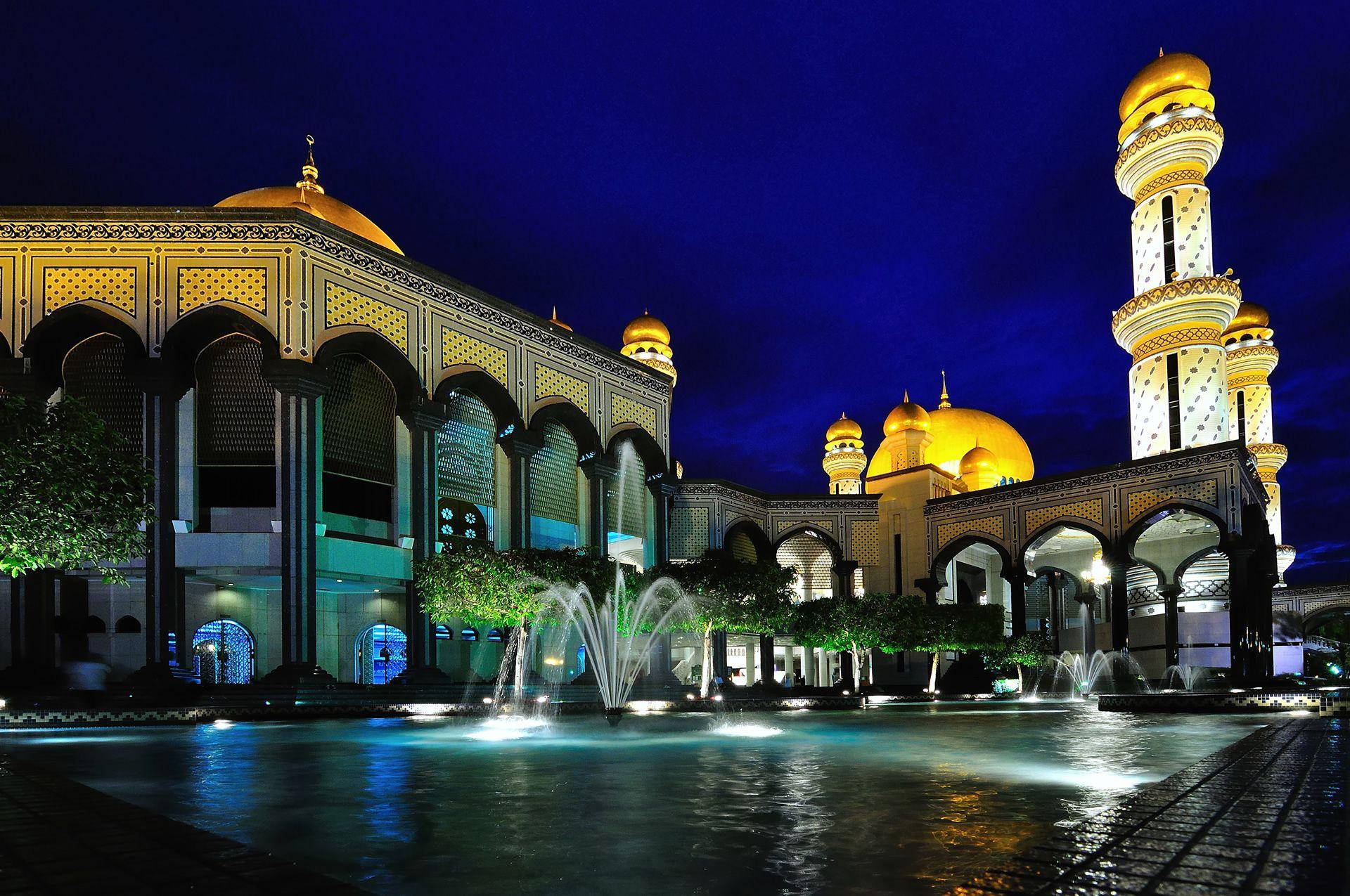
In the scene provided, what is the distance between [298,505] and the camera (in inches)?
813

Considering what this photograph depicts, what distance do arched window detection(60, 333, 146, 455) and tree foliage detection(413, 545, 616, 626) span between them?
6702 mm

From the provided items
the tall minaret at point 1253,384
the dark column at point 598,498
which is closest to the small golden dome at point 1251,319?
the tall minaret at point 1253,384

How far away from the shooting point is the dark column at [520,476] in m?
25.9

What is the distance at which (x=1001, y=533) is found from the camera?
33.9 m

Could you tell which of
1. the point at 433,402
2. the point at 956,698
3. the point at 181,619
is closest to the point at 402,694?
the point at 181,619

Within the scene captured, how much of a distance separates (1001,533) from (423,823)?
31.2 meters

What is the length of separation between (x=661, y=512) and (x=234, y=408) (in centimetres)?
1333

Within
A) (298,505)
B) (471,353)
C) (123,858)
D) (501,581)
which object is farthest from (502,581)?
(123,858)

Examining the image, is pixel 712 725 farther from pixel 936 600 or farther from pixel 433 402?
pixel 936 600

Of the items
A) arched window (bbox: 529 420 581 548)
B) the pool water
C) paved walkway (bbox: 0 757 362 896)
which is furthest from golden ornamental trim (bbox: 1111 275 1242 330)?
paved walkway (bbox: 0 757 362 896)

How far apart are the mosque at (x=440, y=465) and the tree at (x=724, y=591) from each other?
15.6 feet

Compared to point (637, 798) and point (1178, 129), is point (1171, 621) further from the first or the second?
point (637, 798)

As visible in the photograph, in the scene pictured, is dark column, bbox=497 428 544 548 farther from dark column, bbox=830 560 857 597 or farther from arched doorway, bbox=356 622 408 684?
dark column, bbox=830 560 857 597

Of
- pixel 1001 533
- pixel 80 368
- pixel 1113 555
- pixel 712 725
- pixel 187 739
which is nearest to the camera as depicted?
pixel 187 739
